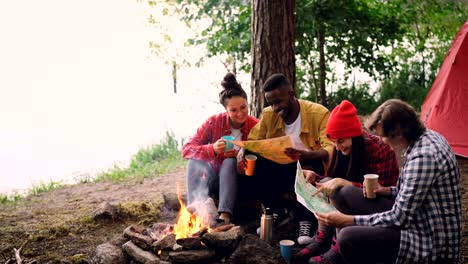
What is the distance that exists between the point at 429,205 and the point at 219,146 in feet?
5.75

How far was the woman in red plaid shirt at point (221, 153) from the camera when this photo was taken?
371 centimetres

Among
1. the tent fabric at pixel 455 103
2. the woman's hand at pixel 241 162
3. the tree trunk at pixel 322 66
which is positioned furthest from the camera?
the tree trunk at pixel 322 66

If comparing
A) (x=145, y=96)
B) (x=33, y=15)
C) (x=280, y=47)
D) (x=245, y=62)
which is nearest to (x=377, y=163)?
(x=280, y=47)

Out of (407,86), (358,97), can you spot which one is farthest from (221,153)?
(407,86)

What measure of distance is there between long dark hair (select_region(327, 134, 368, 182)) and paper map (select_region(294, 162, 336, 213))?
0.27 m

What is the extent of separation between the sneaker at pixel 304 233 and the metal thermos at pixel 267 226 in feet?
0.72

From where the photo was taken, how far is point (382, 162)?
10.3 feet

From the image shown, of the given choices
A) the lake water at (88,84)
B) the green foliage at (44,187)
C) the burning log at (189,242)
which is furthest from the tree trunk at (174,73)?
the burning log at (189,242)

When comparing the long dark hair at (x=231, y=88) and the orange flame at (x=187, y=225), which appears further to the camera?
the long dark hair at (x=231, y=88)

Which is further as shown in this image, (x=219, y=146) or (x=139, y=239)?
(x=219, y=146)

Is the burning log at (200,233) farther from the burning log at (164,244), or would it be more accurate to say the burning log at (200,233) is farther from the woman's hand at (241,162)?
the woman's hand at (241,162)

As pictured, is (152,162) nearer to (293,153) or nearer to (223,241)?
(293,153)

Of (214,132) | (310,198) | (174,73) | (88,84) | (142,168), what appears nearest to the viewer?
(310,198)

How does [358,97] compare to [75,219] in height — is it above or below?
above
